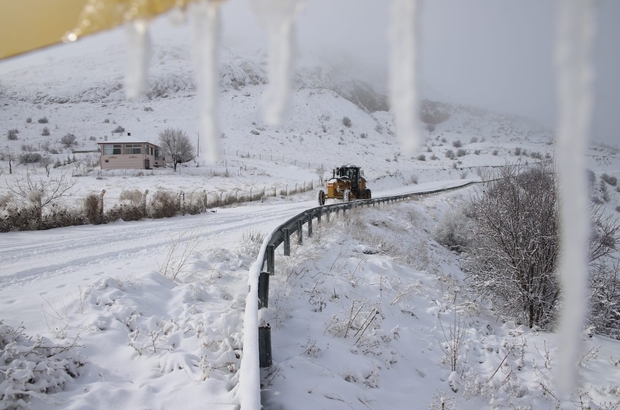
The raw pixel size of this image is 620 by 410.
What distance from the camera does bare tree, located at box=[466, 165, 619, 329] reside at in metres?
7.40

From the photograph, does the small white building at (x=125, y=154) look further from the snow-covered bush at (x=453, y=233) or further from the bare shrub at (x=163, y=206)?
the snow-covered bush at (x=453, y=233)

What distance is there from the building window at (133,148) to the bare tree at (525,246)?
3569 centimetres

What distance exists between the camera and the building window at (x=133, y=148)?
35406 mm

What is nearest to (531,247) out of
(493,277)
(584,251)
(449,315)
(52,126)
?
(493,277)

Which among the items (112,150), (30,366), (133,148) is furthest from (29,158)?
(30,366)

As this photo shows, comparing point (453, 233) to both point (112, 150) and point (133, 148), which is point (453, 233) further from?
point (112, 150)

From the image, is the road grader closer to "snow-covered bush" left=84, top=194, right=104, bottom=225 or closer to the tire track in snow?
the tire track in snow

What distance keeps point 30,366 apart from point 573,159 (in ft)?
12.4

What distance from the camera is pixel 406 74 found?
2.47 feet

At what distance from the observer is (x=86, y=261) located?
6551mm

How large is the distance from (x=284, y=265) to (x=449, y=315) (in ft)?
10.9

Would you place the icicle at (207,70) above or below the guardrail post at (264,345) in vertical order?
above

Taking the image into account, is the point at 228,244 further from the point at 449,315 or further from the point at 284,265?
the point at 449,315

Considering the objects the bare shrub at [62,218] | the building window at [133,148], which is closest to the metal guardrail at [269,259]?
the bare shrub at [62,218]
